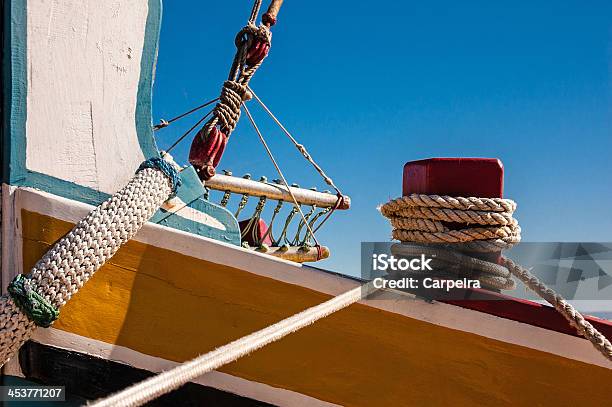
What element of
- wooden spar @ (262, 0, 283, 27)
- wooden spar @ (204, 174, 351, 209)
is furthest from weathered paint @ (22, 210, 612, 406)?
wooden spar @ (204, 174, 351, 209)

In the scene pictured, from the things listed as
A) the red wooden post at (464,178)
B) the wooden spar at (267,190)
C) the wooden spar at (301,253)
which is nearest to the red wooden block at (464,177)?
the red wooden post at (464,178)

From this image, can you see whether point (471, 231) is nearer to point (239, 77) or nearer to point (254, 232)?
point (239, 77)

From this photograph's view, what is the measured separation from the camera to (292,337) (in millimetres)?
1463

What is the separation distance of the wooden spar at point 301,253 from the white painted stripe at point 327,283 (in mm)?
4036

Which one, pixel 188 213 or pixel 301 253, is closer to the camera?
pixel 188 213

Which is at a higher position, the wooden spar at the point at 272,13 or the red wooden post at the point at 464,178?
the wooden spar at the point at 272,13

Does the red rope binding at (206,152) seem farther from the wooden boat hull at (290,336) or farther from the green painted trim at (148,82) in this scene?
the wooden boat hull at (290,336)

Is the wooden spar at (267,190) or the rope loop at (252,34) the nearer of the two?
the rope loop at (252,34)

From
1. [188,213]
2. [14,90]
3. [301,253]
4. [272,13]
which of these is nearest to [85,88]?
A: [14,90]

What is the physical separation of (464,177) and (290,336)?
65 centimetres

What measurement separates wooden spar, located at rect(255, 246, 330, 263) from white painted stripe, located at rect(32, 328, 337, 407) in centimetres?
400

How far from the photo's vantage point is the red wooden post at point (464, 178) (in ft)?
5.16

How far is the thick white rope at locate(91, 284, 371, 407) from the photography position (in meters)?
1.00

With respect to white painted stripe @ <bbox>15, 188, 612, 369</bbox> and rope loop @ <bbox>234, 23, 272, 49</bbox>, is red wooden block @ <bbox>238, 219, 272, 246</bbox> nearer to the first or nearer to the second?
rope loop @ <bbox>234, 23, 272, 49</bbox>
